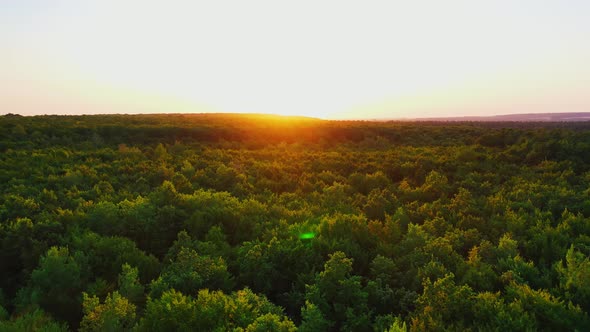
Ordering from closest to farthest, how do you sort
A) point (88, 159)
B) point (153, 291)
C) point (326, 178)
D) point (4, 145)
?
point (153, 291)
point (326, 178)
point (88, 159)
point (4, 145)

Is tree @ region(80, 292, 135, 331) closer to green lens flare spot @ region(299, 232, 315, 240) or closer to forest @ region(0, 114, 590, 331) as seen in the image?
forest @ region(0, 114, 590, 331)

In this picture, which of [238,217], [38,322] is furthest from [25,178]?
[38,322]

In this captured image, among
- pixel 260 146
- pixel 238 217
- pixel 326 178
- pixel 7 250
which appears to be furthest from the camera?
pixel 260 146

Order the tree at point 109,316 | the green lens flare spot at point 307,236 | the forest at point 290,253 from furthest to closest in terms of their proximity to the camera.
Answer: the green lens flare spot at point 307,236 < the forest at point 290,253 < the tree at point 109,316

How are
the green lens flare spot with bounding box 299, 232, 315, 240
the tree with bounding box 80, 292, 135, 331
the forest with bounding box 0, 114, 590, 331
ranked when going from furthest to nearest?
1. the green lens flare spot with bounding box 299, 232, 315, 240
2. the forest with bounding box 0, 114, 590, 331
3. the tree with bounding box 80, 292, 135, 331

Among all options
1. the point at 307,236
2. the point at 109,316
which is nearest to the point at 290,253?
the point at 307,236

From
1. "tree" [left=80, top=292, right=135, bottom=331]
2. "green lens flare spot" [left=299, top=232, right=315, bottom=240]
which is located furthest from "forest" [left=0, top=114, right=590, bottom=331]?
"green lens flare spot" [left=299, top=232, right=315, bottom=240]

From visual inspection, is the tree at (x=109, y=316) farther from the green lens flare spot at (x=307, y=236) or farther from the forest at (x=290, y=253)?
the green lens flare spot at (x=307, y=236)

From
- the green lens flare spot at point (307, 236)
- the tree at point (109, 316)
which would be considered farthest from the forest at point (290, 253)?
the green lens flare spot at point (307, 236)

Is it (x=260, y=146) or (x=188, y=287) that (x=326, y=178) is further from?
(x=260, y=146)
